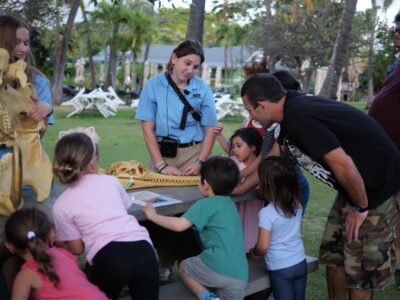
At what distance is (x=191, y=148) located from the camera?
383 centimetres

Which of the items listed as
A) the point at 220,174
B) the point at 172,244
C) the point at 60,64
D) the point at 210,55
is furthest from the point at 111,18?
the point at 220,174

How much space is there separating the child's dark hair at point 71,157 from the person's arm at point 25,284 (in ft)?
1.51

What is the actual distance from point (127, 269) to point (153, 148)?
61.5 inches

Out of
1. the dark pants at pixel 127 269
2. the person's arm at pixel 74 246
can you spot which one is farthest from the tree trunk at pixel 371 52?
the person's arm at pixel 74 246

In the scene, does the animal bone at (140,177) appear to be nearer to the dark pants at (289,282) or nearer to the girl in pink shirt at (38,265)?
the dark pants at (289,282)

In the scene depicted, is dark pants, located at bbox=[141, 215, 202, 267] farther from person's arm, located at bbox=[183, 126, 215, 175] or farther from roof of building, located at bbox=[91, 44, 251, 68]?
roof of building, located at bbox=[91, 44, 251, 68]

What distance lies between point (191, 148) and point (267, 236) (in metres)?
1.11

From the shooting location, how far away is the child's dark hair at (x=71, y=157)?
2.34m

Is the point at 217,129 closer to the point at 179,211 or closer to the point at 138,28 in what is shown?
the point at 179,211

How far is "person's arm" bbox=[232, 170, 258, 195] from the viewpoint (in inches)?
131

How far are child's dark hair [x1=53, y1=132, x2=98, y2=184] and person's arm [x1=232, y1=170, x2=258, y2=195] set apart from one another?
127 cm

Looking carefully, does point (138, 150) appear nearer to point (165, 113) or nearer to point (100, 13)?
point (165, 113)

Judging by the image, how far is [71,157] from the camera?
7.70ft

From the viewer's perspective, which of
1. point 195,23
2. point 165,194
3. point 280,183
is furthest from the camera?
point 195,23
